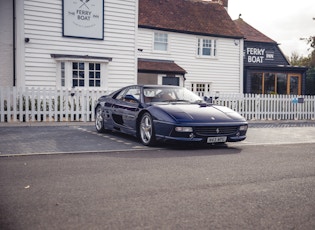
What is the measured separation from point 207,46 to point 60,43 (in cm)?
1191

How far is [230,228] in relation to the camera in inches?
132

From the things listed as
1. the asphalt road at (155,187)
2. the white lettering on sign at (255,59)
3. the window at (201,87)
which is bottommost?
the asphalt road at (155,187)

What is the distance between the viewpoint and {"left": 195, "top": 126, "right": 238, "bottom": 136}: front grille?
8.22 m

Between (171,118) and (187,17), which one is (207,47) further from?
(171,118)

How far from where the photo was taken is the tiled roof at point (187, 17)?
25.4 m

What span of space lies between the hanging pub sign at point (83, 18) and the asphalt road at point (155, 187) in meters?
10.9

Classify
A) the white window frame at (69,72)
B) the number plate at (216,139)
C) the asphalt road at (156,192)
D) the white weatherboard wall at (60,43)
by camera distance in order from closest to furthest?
the asphalt road at (156,192) < the number plate at (216,139) < the white weatherboard wall at (60,43) < the white window frame at (69,72)

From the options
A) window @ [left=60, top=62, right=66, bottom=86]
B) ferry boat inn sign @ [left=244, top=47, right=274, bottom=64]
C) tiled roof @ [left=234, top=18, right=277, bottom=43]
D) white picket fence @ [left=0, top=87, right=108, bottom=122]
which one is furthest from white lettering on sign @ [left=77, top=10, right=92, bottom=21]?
ferry boat inn sign @ [left=244, top=47, right=274, bottom=64]

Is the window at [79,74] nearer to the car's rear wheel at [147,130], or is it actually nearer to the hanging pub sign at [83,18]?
the hanging pub sign at [83,18]

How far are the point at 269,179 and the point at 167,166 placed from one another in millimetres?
1654

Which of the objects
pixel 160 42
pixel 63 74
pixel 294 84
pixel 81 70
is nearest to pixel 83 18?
pixel 81 70

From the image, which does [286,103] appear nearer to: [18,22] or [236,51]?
[236,51]

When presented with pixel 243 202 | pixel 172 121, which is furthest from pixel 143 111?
pixel 243 202

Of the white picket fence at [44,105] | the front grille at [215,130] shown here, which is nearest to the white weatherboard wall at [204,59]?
the white picket fence at [44,105]
